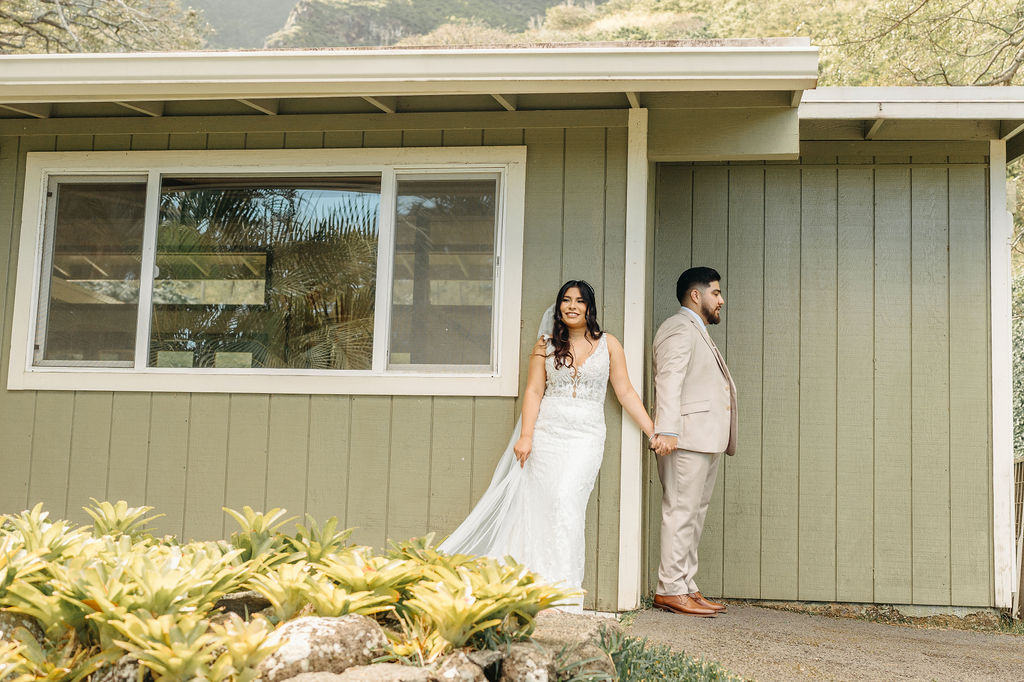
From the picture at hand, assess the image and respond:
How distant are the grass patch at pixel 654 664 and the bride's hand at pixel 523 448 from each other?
1.06 meters

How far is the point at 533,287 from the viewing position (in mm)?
4598

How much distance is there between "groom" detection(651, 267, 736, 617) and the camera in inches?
181

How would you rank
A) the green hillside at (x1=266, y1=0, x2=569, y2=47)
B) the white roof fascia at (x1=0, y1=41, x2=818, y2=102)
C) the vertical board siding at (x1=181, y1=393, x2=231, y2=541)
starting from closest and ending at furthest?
the white roof fascia at (x1=0, y1=41, x2=818, y2=102) < the vertical board siding at (x1=181, y1=393, x2=231, y2=541) < the green hillside at (x1=266, y1=0, x2=569, y2=47)

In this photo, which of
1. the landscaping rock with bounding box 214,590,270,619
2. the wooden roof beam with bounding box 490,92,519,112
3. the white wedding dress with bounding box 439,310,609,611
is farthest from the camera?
the wooden roof beam with bounding box 490,92,519,112

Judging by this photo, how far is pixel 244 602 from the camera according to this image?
2.64 meters

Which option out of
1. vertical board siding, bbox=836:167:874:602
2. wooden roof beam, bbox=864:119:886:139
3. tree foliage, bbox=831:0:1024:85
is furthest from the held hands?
tree foliage, bbox=831:0:1024:85

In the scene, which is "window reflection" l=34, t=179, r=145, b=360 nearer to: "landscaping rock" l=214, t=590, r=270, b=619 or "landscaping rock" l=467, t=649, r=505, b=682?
"landscaping rock" l=214, t=590, r=270, b=619

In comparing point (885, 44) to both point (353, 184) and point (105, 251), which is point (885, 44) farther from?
point (105, 251)

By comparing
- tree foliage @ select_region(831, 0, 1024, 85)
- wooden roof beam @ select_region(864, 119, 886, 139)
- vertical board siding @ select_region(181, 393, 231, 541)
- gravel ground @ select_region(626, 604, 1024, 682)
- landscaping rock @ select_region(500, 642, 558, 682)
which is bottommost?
gravel ground @ select_region(626, 604, 1024, 682)

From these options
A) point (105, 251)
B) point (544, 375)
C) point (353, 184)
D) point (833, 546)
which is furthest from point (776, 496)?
point (105, 251)

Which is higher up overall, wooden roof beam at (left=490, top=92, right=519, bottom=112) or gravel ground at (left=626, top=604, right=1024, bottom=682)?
wooden roof beam at (left=490, top=92, right=519, bottom=112)

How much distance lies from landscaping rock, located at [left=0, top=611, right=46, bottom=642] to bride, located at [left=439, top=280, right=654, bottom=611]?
6.96 ft

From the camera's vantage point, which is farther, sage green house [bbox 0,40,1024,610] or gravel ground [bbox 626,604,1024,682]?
sage green house [bbox 0,40,1024,610]

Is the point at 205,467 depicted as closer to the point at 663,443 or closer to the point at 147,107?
the point at 147,107
